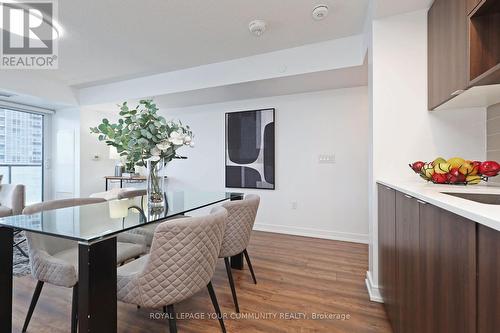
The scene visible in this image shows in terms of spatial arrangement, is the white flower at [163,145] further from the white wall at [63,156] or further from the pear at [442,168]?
the white wall at [63,156]

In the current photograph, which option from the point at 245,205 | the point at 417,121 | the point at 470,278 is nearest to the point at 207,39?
the point at 245,205

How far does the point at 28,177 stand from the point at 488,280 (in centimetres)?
634

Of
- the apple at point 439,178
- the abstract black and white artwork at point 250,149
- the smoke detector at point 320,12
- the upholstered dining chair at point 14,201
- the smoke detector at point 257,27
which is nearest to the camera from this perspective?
the apple at point 439,178

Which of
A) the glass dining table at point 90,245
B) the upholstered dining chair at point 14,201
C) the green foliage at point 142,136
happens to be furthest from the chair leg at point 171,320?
the upholstered dining chair at point 14,201

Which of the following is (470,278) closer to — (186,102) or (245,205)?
(245,205)

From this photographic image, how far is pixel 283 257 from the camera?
2758 millimetres

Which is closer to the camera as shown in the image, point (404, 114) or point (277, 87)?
point (404, 114)

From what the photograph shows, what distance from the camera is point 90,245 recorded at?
1.05m

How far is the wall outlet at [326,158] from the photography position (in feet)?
11.4

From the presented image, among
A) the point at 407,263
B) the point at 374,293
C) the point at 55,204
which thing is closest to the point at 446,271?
the point at 407,263

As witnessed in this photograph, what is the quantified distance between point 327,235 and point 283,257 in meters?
1.02

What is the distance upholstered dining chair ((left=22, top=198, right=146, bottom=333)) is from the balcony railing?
3638 millimetres

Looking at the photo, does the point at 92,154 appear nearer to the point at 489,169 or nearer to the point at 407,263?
the point at 407,263

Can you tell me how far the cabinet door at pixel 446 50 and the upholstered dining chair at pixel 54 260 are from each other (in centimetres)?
245
